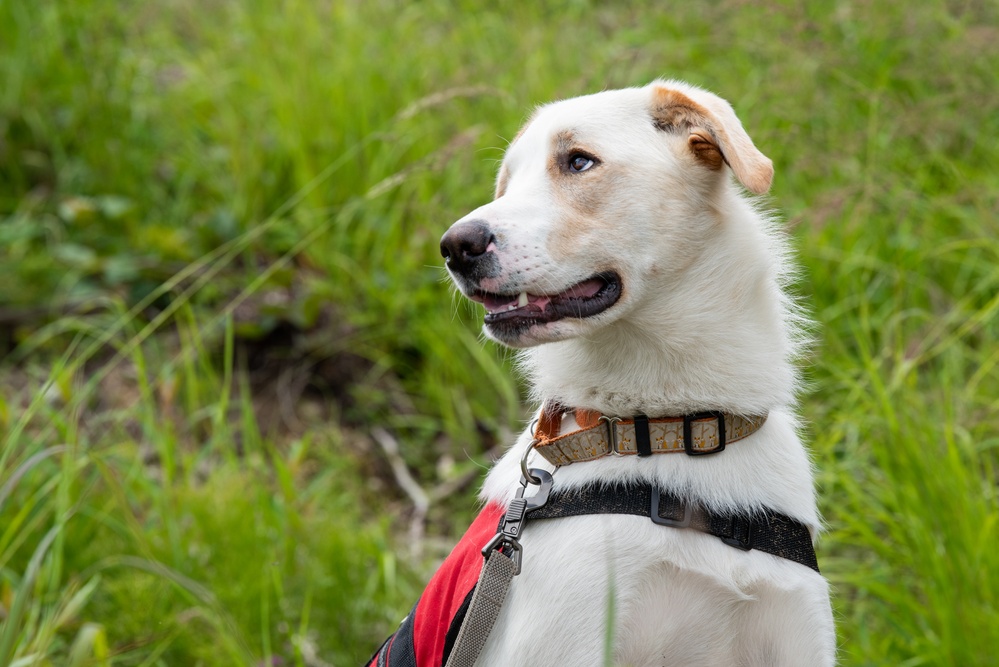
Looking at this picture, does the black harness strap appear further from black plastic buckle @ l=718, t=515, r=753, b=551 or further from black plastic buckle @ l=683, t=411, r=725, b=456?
black plastic buckle @ l=683, t=411, r=725, b=456

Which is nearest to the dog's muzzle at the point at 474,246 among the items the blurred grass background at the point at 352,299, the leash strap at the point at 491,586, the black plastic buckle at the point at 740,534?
the leash strap at the point at 491,586

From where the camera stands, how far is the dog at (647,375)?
1.73m

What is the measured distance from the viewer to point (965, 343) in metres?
3.61

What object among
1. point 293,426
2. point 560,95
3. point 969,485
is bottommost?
point 293,426

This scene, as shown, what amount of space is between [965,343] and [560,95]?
1976mm

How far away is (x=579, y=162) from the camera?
2.06 meters

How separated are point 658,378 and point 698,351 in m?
0.11

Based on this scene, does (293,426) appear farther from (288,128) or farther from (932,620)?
(932,620)

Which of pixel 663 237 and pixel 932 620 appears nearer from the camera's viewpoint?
pixel 663 237

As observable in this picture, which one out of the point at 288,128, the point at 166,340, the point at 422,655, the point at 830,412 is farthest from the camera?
the point at 288,128

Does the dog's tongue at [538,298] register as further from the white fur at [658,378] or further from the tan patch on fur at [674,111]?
the tan patch on fur at [674,111]

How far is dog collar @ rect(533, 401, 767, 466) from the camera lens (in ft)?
6.10

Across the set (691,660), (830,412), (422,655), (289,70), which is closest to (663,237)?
(691,660)

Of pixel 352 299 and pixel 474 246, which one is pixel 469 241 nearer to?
pixel 474 246
